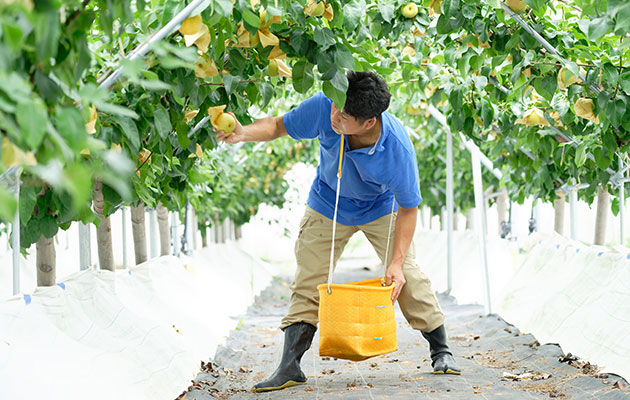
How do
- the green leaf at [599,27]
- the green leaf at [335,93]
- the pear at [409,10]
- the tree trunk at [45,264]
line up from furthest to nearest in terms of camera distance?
the tree trunk at [45,264], the pear at [409,10], the green leaf at [335,93], the green leaf at [599,27]

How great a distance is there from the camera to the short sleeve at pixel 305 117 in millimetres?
2334

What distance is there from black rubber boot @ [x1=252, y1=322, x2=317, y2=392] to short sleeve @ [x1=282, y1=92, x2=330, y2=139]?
74 centimetres

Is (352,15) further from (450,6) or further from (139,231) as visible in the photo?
(139,231)

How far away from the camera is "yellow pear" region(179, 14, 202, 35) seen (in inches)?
54.5

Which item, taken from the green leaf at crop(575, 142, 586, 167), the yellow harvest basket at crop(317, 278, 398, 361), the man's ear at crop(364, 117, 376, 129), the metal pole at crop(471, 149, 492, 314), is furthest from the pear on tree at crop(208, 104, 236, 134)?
the metal pole at crop(471, 149, 492, 314)

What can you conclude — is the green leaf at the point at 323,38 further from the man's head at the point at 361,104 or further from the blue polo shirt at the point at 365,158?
the blue polo shirt at the point at 365,158

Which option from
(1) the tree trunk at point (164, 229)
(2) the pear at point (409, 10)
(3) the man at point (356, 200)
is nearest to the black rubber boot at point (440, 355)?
(3) the man at point (356, 200)

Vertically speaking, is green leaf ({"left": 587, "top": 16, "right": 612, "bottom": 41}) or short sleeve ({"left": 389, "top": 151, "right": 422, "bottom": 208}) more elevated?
green leaf ({"left": 587, "top": 16, "right": 612, "bottom": 41})

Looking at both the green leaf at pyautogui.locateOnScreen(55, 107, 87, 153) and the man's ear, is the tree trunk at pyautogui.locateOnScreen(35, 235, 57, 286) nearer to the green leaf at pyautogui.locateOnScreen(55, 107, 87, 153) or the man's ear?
the man's ear

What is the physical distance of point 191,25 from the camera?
54.7 inches

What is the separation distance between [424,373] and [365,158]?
0.96 m

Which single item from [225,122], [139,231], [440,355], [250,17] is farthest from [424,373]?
[139,231]

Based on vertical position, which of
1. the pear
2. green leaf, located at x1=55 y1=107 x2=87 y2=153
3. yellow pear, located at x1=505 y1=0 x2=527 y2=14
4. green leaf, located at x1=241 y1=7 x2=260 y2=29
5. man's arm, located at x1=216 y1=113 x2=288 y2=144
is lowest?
green leaf, located at x1=55 y1=107 x2=87 y2=153

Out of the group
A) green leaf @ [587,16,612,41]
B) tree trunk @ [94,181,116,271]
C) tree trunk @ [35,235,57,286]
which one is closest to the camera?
green leaf @ [587,16,612,41]
